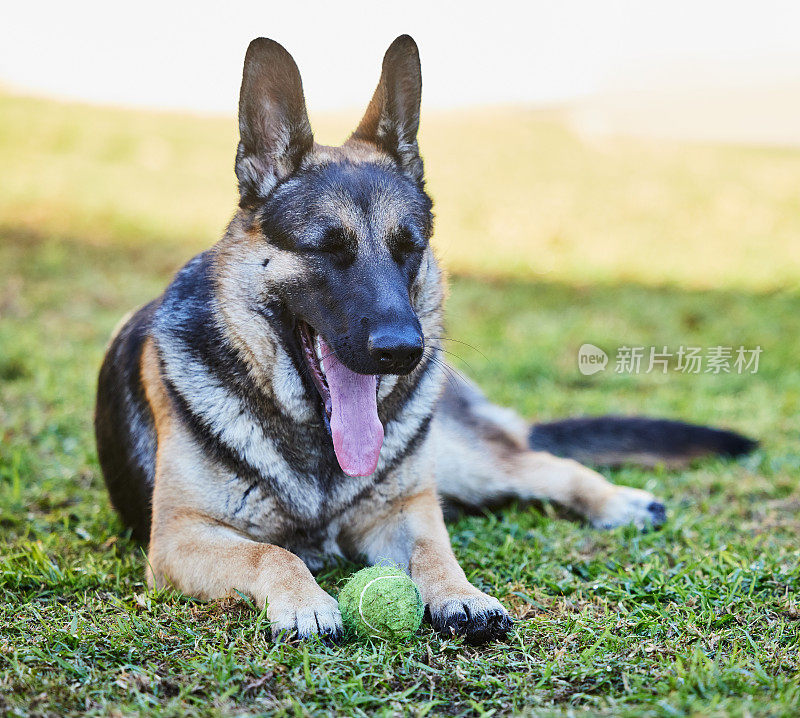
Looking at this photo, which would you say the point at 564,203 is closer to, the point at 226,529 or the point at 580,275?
the point at 580,275

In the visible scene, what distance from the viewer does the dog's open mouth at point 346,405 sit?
10.8 ft

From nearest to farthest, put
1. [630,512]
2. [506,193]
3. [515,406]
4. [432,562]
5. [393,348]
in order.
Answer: [393,348] < [432,562] < [630,512] < [515,406] < [506,193]

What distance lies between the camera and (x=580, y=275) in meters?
10.5

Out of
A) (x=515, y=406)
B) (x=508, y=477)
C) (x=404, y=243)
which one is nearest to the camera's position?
(x=404, y=243)

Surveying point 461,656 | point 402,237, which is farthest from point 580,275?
point 461,656

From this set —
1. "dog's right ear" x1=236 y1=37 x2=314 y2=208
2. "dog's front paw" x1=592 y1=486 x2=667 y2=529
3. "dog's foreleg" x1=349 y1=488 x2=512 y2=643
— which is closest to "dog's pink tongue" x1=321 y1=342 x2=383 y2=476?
"dog's foreleg" x1=349 y1=488 x2=512 y2=643

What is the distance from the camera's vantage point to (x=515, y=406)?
6691 millimetres

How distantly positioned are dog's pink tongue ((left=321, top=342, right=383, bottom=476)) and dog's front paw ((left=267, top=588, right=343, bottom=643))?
1.94 feet

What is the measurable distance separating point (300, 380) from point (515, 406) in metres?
3.56

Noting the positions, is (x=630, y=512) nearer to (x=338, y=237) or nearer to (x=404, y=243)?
(x=404, y=243)

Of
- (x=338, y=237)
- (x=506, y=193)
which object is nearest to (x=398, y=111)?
(x=338, y=237)

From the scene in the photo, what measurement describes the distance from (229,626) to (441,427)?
6.16 ft

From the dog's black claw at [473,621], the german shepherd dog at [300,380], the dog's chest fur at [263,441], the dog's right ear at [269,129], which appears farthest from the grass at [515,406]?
the dog's right ear at [269,129]

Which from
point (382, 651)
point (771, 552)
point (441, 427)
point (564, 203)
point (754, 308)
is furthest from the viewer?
point (564, 203)
